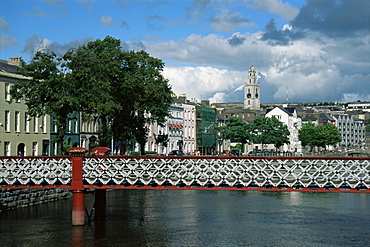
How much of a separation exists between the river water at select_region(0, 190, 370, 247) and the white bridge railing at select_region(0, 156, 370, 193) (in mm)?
2934

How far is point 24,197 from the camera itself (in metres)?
51.3

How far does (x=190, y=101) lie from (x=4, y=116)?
78.7 meters

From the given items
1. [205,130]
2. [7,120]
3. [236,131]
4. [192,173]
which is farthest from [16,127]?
[205,130]

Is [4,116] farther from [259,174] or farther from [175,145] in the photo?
[175,145]

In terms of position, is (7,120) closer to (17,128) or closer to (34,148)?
(17,128)

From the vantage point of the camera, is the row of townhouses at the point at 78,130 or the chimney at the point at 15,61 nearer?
the row of townhouses at the point at 78,130

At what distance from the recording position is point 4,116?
68.1 metres

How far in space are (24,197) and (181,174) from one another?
18936 millimetres

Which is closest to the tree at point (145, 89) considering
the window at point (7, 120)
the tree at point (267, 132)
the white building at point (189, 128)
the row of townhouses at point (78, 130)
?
the row of townhouses at point (78, 130)

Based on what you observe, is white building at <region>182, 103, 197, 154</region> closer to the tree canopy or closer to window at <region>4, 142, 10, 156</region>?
the tree canopy

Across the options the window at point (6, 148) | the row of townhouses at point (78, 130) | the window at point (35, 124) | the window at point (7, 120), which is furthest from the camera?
the window at point (35, 124)

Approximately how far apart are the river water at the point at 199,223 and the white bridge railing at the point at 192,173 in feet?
9.63

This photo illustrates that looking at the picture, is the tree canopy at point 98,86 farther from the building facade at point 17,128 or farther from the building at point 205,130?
the building at point 205,130

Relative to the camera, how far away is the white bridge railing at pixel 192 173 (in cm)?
3566
